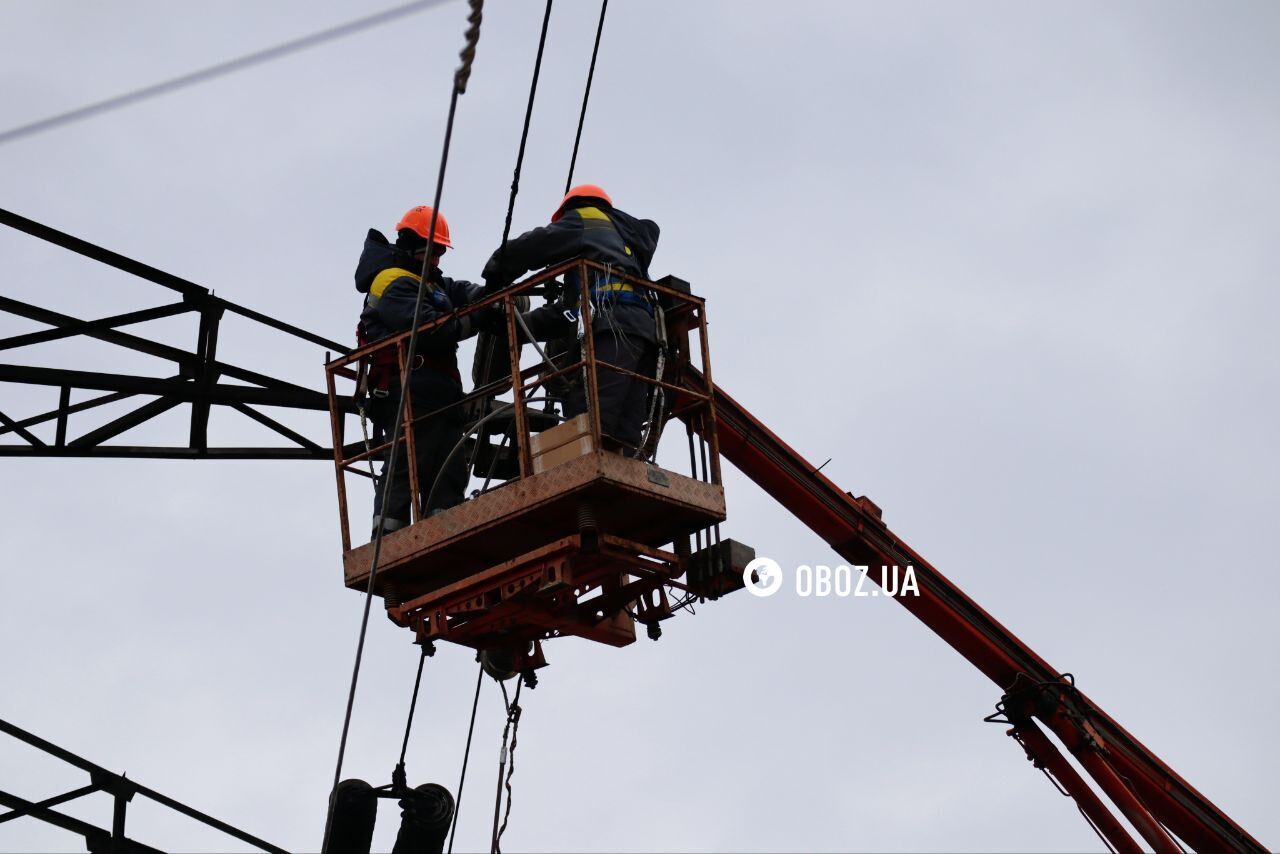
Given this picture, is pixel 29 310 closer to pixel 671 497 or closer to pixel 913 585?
pixel 671 497

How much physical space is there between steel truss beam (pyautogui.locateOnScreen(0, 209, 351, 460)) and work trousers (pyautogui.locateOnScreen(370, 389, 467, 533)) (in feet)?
7.22

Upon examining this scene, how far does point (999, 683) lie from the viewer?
16.8 metres

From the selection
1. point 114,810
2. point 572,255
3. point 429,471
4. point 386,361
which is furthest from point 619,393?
point 114,810

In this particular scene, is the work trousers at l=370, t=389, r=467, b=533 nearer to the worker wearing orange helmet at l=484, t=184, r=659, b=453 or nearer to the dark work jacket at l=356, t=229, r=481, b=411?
the dark work jacket at l=356, t=229, r=481, b=411

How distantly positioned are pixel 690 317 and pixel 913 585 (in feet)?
11.2

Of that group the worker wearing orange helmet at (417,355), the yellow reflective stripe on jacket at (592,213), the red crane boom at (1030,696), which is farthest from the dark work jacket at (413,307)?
the red crane boom at (1030,696)

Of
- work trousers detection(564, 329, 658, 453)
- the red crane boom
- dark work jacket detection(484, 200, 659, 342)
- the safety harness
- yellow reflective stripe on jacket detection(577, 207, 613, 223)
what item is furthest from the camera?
the red crane boom

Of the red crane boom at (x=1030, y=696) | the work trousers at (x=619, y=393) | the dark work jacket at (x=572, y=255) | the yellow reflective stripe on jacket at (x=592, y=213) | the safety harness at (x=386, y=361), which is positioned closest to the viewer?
the work trousers at (x=619, y=393)

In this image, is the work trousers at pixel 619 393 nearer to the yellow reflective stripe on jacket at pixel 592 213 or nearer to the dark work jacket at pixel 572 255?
the dark work jacket at pixel 572 255

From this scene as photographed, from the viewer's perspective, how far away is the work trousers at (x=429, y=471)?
13.7 metres

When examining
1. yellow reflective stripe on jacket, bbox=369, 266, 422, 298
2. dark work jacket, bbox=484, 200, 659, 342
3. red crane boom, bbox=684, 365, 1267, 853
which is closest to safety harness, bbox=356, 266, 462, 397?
yellow reflective stripe on jacket, bbox=369, 266, 422, 298

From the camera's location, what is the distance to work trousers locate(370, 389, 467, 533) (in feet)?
44.9

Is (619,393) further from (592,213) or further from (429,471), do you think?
(429,471)

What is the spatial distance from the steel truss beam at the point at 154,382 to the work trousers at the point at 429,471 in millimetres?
2201
